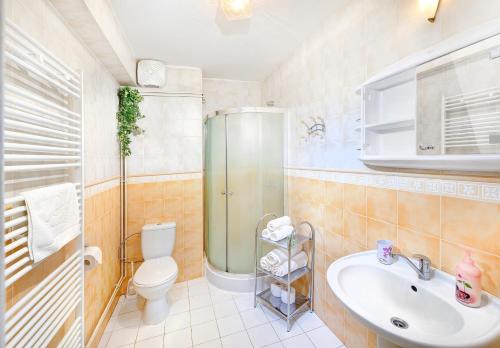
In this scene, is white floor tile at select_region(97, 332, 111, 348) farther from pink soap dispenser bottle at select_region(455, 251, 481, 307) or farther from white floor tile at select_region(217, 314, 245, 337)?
pink soap dispenser bottle at select_region(455, 251, 481, 307)

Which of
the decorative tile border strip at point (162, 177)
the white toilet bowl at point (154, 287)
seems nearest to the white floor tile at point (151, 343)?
the white toilet bowl at point (154, 287)

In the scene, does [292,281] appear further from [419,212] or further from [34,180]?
[34,180]

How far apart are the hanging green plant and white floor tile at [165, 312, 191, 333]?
1.57 m

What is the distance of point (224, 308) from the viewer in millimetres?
2039

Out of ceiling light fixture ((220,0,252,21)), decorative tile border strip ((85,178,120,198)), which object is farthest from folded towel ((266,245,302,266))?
ceiling light fixture ((220,0,252,21))

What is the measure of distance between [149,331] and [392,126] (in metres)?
2.21

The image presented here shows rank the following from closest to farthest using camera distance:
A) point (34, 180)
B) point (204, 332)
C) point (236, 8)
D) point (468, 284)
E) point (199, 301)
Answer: point (468, 284), point (34, 180), point (236, 8), point (204, 332), point (199, 301)

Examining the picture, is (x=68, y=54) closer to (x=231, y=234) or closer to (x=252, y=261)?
(x=231, y=234)

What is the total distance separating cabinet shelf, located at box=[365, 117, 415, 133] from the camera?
3.58ft

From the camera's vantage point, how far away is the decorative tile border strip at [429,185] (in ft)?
2.88

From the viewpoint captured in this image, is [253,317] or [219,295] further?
[219,295]

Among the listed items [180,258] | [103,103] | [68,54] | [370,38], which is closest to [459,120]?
[370,38]

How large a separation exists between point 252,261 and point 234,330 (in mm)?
683

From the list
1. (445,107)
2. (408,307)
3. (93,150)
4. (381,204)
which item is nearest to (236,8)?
(445,107)
